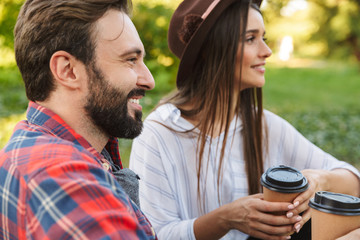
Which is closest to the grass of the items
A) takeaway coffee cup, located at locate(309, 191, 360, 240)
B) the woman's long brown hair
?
the woman's long brown hair

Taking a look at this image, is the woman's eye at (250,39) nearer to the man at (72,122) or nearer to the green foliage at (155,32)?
the man at (72,122)

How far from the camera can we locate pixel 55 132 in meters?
1.40

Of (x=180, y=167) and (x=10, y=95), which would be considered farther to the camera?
(x=10, y=95)

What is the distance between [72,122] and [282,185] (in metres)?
0.90

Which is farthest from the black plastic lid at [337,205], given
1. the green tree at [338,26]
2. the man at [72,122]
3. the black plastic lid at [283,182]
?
the green tree at [338,26]

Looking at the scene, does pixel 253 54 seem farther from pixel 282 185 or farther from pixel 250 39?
pixel 282 185

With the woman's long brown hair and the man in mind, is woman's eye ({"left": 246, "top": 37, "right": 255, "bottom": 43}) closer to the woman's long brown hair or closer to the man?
the woman's long brown hair

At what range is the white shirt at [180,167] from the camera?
7.74ft

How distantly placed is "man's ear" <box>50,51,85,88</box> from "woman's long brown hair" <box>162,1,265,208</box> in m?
1.11

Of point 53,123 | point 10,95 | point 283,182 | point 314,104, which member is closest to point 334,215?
point 283,182

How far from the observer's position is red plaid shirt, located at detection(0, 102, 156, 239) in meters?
1.11

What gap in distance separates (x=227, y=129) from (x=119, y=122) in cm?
108

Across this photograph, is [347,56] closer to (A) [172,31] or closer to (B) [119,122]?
(A) [172,31]

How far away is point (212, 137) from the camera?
2547mm
